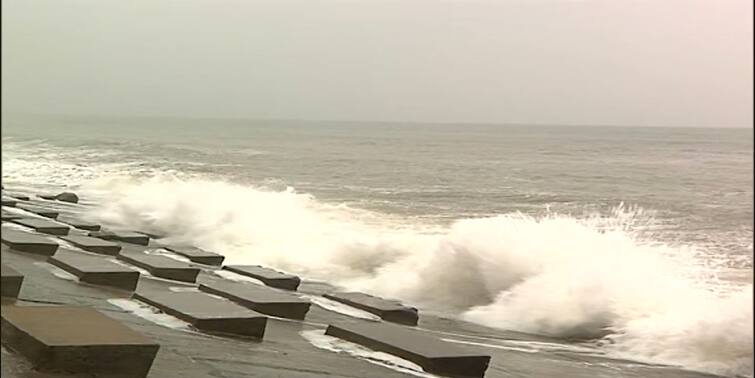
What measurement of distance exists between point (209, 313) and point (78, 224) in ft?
16.4

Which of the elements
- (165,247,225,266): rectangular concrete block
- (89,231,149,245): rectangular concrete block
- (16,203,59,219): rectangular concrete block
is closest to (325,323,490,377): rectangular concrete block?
(165,247,225,266): rectangular concrete block

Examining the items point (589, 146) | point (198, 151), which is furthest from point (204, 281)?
point (589, 146)

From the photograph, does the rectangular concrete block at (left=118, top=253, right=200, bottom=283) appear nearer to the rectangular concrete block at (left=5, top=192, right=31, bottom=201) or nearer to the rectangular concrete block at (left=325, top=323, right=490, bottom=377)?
the rectangular concrete block at (left=325, top=323, right=490, bottom=377)

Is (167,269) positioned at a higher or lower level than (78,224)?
higher

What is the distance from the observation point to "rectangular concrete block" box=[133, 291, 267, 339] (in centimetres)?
384

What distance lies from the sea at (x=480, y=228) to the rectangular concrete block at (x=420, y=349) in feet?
3.30

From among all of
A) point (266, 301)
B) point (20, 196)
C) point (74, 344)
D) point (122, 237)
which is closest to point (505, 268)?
point (122, 237)

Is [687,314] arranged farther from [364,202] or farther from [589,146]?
[589,146]

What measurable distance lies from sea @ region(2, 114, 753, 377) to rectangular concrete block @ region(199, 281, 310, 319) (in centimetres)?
90

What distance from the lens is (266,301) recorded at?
4.66 metres

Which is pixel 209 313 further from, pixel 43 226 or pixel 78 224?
pixel 78 224

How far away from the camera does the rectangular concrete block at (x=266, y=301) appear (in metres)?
4.61

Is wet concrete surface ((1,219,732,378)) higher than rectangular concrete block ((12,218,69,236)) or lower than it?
higher

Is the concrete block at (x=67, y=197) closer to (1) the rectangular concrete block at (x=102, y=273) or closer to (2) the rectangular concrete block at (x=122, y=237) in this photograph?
(2) the rectangular concrete block at (x=122, y=237)
